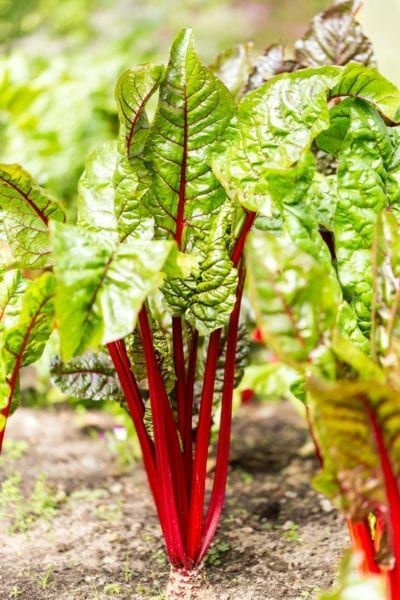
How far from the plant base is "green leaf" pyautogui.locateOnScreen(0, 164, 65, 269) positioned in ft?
1.93

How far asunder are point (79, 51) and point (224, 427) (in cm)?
349

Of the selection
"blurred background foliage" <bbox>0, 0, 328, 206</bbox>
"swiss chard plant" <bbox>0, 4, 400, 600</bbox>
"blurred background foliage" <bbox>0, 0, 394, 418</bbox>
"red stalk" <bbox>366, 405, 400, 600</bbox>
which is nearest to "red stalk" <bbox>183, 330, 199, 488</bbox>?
"swiss chard plant" <bbox>0, 4, 400, 600</bbox>

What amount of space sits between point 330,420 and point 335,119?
2.01 ft

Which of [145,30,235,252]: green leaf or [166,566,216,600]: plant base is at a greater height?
[145,30,235,252]: green leaf

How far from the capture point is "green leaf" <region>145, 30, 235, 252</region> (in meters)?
1.27

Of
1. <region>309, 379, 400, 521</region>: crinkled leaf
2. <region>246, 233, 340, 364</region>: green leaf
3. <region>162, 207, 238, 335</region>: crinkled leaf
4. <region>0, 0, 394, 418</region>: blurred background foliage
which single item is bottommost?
<region>309, 379, 400, 521</region>: crinkled leaf

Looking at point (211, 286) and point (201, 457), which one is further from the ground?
point (211, 286)

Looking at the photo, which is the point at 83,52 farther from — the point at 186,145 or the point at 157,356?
the point at 157,356

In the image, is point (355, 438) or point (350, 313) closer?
point (355, 438)

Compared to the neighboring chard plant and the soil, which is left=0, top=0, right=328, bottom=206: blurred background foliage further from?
the neighboring chard plant

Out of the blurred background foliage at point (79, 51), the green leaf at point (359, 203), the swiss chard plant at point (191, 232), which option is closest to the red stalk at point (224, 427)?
the swiss chard plant at point (191, 232)

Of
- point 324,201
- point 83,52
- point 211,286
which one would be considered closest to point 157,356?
point 211,286

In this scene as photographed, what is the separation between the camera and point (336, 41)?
1.58m

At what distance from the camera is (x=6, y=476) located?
186 centimetres
